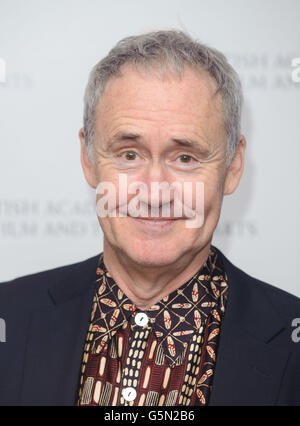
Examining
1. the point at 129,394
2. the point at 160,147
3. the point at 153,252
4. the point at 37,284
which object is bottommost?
the point at 129,394

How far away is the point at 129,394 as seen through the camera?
147 centimetres

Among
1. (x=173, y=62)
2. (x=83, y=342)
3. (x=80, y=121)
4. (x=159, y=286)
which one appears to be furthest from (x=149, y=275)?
(x=80, y=121)

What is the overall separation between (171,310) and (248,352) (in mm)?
242

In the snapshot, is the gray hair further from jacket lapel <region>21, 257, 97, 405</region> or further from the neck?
jacket lapel <region>21, 257, 97, 405</region>

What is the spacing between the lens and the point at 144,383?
58.2 inches

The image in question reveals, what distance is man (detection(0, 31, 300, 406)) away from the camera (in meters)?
1.48

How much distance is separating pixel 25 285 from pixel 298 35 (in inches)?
53.9

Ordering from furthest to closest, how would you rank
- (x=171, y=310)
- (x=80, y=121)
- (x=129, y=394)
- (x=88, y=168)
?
(x=80, y=121) < (x=88, y=168) < (x=171, y=310) < (x=129, y=394)

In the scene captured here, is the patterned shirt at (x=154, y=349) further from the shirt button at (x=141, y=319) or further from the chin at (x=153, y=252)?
the chin at (x=153, y=252)

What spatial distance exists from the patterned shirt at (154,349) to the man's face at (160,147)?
5.5 inches

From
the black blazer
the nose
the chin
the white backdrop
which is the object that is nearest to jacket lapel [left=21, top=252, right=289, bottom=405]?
the black blazer

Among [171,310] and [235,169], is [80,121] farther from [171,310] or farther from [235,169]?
[171,310]

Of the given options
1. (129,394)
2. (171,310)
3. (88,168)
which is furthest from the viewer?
(88,168)
